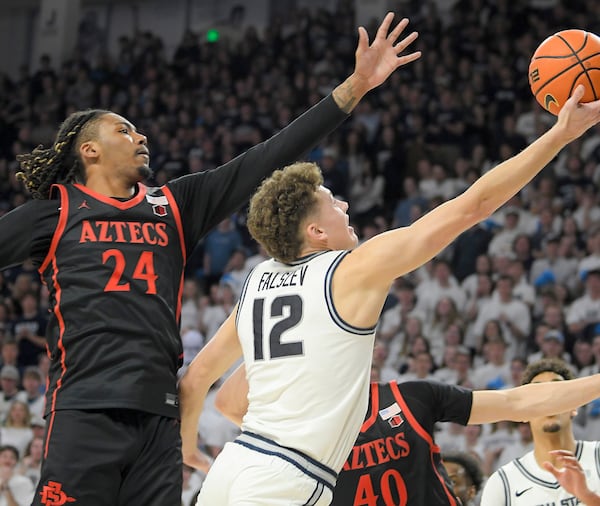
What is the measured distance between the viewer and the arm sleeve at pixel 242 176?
394cm

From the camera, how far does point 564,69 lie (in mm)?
4145

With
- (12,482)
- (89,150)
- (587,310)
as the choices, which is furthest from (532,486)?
(12,482)

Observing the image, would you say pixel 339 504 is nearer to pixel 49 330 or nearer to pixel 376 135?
pixel 49 330

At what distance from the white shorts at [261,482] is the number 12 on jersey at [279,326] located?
0.32 meters

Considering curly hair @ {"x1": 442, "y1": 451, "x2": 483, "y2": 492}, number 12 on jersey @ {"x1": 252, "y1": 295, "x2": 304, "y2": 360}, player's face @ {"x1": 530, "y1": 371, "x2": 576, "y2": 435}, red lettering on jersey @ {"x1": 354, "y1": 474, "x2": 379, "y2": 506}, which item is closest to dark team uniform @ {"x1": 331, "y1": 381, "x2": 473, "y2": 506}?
red lettering on jersey @ {"x1": 354, "y1": 474, "x2": 379, "y2": 506}

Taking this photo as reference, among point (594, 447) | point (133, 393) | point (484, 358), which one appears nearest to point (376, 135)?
point (484, 358)

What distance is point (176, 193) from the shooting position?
3.97 metres

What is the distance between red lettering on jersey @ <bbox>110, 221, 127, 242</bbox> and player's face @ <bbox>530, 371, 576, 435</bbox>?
9.26ft

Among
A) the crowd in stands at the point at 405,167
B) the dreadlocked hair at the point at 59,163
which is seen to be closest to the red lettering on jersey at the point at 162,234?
the dreadlocked hair at the point at 59,163

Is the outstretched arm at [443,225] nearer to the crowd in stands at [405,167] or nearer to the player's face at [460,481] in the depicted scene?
the player's face at [460,481]

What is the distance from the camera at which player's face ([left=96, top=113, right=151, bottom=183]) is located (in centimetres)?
394

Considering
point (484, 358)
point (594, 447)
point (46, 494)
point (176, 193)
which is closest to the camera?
point (46, 494)

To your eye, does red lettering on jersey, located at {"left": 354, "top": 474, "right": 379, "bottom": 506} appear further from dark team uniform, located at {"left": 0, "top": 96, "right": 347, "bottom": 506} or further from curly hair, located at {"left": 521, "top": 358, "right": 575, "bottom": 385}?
curly hair, located at {"left": 521, "top": 358, "right": 575, "bottom": 385}

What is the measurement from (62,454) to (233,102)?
45.5 feet
